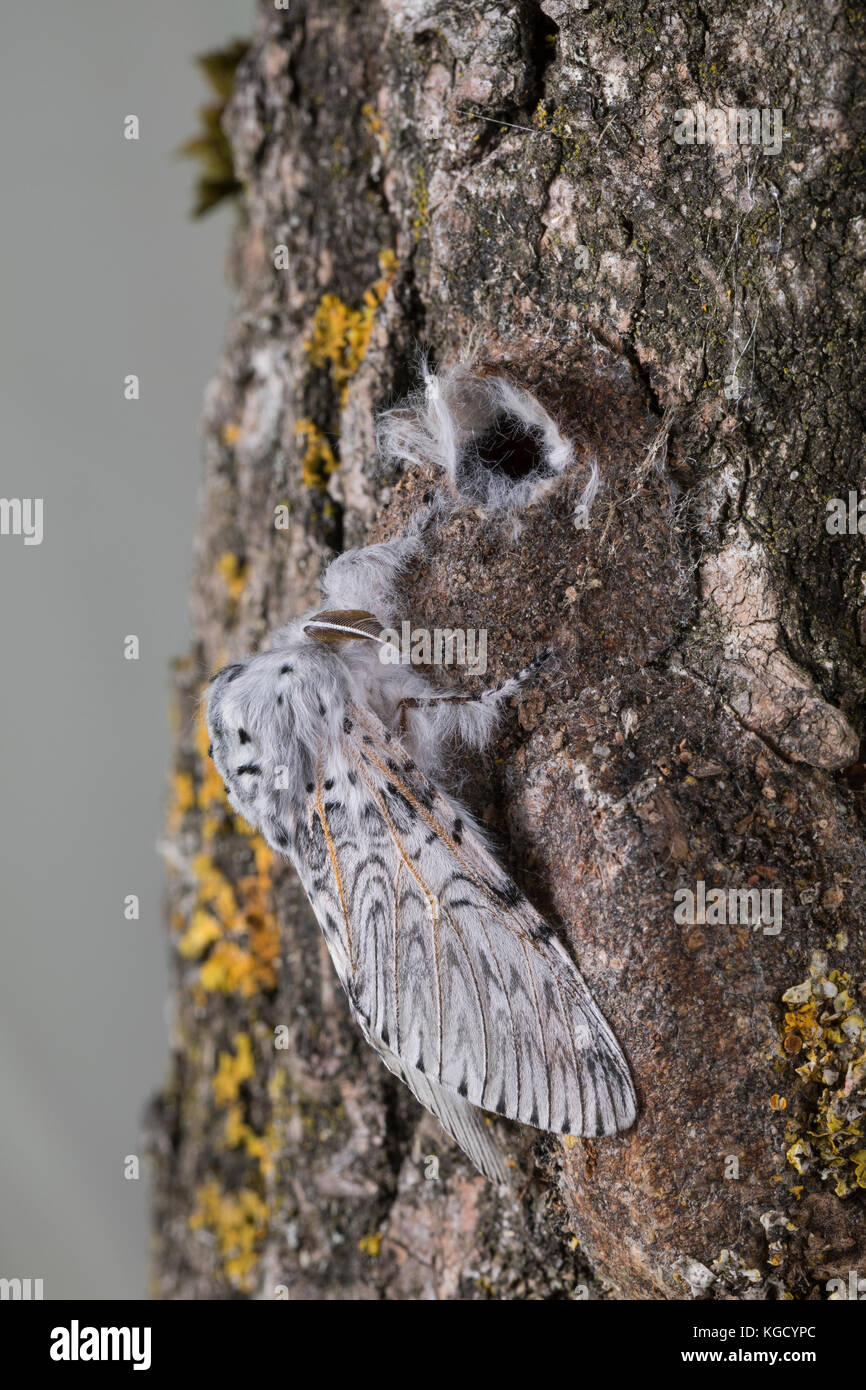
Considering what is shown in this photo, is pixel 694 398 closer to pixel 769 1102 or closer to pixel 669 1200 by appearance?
pixel 769 1102

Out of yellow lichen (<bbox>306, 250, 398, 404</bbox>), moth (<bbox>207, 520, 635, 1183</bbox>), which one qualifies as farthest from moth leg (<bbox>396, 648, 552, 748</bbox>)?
yellow lichen (<bbox>306, 250, 398, 404</bbox>)

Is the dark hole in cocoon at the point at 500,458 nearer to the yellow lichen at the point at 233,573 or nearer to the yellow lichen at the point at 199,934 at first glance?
the yellow lichen at the point at 233,573

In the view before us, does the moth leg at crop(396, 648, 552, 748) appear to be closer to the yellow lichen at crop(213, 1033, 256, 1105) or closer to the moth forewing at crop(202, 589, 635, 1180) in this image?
the moth forewing at crop(202, 589, 635, 1180)

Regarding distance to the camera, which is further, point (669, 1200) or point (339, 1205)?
point (339, 1205)

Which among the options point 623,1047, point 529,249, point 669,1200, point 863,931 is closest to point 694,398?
point 529,249

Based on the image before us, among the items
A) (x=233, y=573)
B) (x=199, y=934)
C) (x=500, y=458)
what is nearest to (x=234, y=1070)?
(x=199, y=934)

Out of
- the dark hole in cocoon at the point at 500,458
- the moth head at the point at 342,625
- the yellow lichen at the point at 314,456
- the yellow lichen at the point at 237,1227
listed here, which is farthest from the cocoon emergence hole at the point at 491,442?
the yellow lichen at the point at 237,1227

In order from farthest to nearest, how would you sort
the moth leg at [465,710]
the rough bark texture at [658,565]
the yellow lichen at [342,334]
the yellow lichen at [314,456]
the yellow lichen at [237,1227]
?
the yellow lichen at [237,1227] < the yellow lichen at [314,456] < the yellow lichen at [342,334] < the moth leg at [465,710] < the rough bark texture at [658,565]
